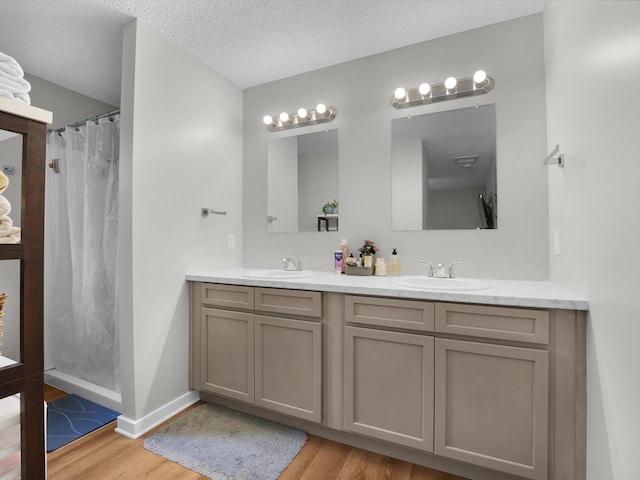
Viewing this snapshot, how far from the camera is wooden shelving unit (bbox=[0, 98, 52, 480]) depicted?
922 mm

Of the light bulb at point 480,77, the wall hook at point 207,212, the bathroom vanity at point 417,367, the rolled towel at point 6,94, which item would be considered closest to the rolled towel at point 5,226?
the rolled towel at point 6,94

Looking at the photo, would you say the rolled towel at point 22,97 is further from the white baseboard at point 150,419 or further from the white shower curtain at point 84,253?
the white baseboard at point 150,419

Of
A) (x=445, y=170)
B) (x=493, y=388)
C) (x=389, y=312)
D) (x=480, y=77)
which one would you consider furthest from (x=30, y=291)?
(x=480, y=77)

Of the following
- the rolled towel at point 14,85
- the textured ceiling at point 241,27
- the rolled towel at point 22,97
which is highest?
the textured ceiling at point 241,27

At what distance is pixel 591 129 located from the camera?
117 centimetres

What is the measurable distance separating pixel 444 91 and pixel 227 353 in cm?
216

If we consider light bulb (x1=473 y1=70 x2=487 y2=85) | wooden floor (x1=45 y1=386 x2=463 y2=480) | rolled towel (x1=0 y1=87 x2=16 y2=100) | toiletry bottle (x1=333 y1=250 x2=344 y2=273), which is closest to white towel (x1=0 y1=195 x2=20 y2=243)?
rolled towel (x1=0 y1=87 x2=16 y2=100)

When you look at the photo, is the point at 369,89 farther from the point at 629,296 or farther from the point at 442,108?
the point at 629,296

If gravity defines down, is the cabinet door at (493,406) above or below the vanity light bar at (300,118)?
below

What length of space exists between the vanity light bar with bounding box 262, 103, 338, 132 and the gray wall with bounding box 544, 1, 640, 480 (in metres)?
1.39

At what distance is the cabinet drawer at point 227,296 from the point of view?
76.4 inches

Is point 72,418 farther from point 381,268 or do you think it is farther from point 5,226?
point 381,268

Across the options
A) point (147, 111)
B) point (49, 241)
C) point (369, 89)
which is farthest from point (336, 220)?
point (49, 241)

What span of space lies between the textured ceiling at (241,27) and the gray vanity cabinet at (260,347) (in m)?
1.62
